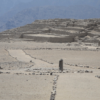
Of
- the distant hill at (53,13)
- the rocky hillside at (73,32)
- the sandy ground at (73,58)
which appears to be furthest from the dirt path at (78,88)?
the distant hill at (53,13)

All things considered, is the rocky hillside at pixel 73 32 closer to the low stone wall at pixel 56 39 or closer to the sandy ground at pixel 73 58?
the low stone wall at pixel 56 39

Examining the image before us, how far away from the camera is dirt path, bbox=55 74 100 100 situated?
836 cm

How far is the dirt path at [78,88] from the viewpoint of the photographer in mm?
8363

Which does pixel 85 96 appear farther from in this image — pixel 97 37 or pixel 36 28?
pixel 36 28

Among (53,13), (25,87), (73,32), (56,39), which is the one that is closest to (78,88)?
(25,87)

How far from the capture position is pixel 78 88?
952 cm

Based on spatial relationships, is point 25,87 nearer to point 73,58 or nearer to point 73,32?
point 73,58

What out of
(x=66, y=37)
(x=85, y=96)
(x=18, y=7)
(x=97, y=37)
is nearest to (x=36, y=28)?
(x=66, y=37)

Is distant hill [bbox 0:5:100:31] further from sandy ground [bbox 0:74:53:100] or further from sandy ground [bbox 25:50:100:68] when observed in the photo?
sandy ground [bbox 0:74:53:100]

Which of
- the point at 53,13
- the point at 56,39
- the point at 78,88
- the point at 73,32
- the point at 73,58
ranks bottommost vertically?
the point at 78,88

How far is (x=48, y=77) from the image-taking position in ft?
38.2

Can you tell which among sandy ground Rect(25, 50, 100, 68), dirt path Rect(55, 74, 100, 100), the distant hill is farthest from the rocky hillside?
the distant hill

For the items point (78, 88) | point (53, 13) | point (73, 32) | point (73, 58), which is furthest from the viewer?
point (53, 13)

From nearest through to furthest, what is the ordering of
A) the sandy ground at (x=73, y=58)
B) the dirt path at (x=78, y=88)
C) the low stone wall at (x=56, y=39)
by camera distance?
the dirt path at (x=78, y=88)
the sandy ground at (x=73, y=58)
the low stone wall at (x=56, y=39)
